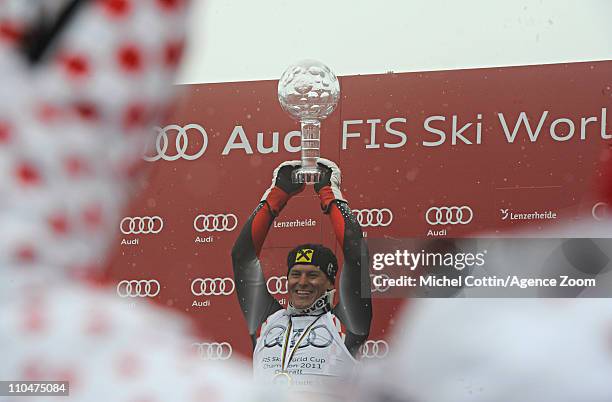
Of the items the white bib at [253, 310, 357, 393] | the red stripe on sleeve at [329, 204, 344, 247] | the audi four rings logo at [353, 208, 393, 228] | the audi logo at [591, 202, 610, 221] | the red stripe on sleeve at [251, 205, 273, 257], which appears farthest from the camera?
the audi four rings logo at [353, 208, 393, 228]

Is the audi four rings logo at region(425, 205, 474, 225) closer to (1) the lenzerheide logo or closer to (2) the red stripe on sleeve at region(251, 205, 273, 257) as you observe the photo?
(1) the lenzerheide logo

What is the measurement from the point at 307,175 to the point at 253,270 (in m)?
0.24

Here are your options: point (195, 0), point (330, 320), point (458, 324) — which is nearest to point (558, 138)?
point (330, 320)

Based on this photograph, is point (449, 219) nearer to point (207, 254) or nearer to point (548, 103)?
point (548, 103)

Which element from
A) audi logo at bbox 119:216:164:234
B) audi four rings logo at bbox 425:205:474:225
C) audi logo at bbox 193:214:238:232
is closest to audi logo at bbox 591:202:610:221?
audi four rings logo at bbox 425:205:474:225

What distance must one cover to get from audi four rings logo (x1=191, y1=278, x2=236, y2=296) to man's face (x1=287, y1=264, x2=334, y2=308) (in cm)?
68

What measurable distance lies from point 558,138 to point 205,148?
2.95 feet

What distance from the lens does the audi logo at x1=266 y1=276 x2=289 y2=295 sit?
8.18 ft

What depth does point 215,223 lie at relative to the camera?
2617mm

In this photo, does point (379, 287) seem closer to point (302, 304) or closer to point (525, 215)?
point (525, 215)

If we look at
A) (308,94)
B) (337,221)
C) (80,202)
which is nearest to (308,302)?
(337,221)

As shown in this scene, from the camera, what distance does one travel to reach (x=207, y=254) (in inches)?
103

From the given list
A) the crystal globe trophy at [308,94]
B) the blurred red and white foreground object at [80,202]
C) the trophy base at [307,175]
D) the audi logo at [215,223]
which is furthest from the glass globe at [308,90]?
the blurred red and white foreground object at [80,202]

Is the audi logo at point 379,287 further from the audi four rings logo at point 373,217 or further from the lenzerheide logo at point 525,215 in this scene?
the lenzerheide logo at point 525,215
